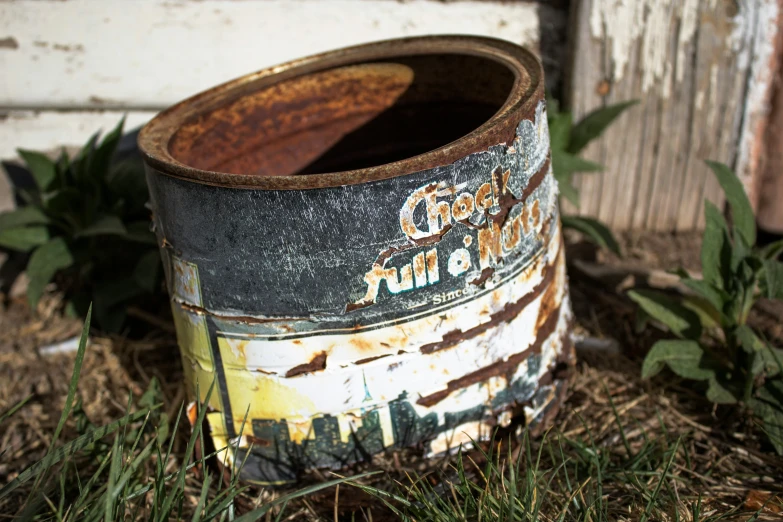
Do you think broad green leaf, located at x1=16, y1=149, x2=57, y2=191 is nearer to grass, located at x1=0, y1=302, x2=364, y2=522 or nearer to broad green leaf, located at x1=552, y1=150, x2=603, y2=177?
grass, located at x1=0, y1=302, x2=364, y2=522

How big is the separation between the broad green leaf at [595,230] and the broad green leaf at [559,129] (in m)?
0.22

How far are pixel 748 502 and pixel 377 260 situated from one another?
2.75 feet

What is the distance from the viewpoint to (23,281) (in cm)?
251

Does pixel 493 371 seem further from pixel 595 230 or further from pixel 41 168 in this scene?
pixel 41 168

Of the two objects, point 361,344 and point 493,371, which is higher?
point 361,344

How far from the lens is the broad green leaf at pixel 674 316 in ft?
5.75

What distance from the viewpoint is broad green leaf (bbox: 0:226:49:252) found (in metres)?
2.16

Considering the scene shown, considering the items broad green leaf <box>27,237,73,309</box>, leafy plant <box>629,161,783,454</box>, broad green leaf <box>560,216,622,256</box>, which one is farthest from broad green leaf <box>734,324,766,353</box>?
broad green leaf <box>27,237,73,309</box>

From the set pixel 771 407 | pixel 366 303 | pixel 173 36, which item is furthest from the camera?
pixel 173 36

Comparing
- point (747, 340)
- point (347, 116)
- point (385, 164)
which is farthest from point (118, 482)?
point (747, 340)

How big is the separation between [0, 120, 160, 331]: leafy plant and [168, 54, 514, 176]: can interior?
47cm

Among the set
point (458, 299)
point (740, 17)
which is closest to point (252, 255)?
point (458, 299)

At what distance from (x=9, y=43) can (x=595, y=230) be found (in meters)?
1.85

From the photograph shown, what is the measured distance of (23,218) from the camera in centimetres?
219
